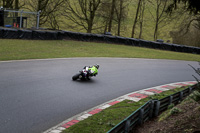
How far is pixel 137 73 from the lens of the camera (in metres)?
15.3

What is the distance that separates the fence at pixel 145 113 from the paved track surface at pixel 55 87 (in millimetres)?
2105

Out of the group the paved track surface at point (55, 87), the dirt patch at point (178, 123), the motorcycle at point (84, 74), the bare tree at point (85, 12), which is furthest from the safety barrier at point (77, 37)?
the dirt patch at point (178, 123)

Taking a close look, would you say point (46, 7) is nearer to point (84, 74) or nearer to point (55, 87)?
point (84, 74)

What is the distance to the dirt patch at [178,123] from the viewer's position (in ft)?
18.9

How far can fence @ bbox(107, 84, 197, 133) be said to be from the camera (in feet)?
19.2

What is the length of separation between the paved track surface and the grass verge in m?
0.75

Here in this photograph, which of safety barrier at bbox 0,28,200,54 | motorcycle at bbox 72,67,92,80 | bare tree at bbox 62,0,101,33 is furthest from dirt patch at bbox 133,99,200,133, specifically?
bare tree at bbox 62,0,101,33

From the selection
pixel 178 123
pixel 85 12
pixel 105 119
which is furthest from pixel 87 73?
pixel 85 12

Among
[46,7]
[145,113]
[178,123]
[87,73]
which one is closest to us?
[178,123]

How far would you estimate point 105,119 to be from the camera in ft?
24.0

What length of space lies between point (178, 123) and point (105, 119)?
2.03 meters

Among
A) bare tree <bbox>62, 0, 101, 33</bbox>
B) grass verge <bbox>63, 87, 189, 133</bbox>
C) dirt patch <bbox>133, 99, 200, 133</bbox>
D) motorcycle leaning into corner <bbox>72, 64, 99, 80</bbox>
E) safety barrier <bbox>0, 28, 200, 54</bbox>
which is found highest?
bare tree <bbox>62, 0, 101, 33</bbox>

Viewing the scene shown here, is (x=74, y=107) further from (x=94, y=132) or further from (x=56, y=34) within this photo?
(x=56, y=34)

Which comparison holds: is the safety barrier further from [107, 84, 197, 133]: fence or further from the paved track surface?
[107, 84, 197, 133]: fence
